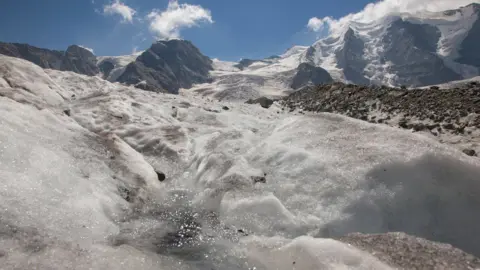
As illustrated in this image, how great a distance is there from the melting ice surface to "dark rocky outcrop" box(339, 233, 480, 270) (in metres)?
0.58

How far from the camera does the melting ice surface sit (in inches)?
385

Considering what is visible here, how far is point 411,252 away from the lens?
9.30 metres

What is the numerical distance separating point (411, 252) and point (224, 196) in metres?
6.96

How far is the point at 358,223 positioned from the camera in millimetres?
11523

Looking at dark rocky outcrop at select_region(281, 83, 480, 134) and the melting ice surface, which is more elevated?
dark rocky outcrop at select_region(281, 83, 480, 134)

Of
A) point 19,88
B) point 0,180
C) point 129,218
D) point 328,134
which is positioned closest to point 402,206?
point 328,134

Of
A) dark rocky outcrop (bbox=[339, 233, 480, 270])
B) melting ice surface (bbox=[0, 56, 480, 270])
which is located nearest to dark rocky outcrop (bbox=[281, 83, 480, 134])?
melting ice surface (bbox=[0, 56, 480, 270])

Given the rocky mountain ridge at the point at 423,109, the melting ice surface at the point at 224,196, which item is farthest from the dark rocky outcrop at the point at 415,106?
the melting ice surface at the point at 224,196

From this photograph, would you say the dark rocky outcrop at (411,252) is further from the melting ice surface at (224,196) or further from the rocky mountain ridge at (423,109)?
the rocky mountain ridge at (423,109)

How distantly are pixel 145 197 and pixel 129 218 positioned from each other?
6.43 ft

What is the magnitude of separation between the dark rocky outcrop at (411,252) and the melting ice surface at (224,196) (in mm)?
583

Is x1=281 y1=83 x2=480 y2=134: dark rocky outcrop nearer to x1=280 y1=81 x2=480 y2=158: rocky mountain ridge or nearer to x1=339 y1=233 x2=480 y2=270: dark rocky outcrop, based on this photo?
x1=280 y1=81 x2=480 y2=158: rocky mountain ridge

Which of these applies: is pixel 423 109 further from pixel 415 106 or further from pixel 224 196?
pixel 224 196

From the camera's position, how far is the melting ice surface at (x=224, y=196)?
9781mm
